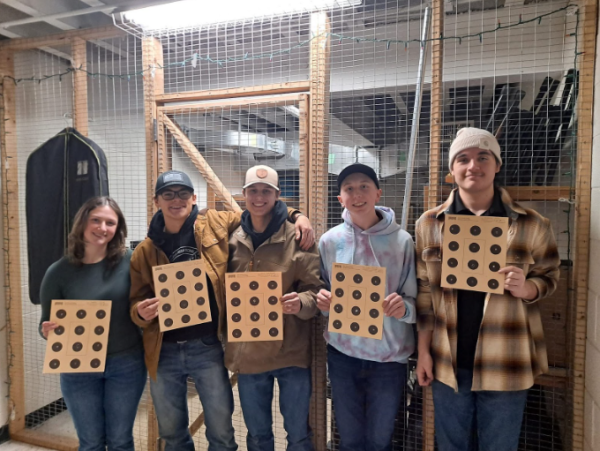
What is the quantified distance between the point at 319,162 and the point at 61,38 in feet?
5.67

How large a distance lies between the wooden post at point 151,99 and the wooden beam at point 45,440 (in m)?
1.55

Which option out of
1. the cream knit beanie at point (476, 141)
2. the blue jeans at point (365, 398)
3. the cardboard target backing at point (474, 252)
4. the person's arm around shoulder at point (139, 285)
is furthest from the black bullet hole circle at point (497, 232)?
the person's arm around shoulder at point (139, 285)

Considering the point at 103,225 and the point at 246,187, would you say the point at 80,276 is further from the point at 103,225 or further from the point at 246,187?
the point at 246,187

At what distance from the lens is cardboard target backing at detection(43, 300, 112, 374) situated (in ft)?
4.88

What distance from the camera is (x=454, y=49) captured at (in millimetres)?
2057

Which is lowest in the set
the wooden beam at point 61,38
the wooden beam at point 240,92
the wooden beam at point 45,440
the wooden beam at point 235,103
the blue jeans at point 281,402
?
the wooden beam at point 45,440

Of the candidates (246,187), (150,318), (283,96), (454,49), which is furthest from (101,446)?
(454,49)

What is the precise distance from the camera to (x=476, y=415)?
4.62 feet

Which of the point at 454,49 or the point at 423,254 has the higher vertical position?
the point at 454,49

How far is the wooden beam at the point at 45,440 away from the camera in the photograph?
2314mm

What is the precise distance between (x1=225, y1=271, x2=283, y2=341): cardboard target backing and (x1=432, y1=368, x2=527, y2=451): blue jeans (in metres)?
0.65

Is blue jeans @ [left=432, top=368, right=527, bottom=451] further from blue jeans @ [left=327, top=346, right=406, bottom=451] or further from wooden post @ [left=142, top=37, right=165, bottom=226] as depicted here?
wooden post @ [left=142, top=37, right=165, bottom=226]

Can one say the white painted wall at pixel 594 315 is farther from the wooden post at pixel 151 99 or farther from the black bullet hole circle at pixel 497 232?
the wooden post at pixel 151 99

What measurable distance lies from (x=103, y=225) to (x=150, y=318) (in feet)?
1.44
